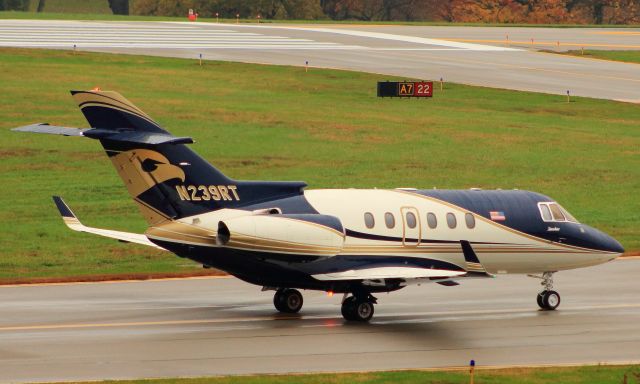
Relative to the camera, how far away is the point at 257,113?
2458 inches

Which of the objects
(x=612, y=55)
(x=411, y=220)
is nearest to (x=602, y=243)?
(x=411, y=220)

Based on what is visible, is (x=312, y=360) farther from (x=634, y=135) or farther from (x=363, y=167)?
(x=634, y=135)

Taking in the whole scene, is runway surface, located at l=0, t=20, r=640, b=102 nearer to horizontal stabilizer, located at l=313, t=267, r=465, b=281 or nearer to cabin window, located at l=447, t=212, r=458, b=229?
cabin window, located at l=447, t=212, r=458, b=229

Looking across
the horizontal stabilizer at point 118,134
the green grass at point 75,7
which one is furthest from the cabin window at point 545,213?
the green grass at point 75,7

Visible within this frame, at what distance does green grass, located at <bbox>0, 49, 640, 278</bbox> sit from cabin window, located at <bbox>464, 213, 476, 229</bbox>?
33.7ft

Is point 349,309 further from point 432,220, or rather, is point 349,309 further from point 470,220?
point 470,220

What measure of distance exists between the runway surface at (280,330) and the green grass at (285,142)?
5.35 meters

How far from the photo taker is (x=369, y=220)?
30.3 metres

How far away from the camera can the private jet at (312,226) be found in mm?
28406

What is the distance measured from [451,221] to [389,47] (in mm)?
58059

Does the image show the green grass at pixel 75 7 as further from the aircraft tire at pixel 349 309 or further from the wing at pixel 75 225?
the aircraft tire at pixel 349 309

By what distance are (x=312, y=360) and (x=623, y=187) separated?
98.3ft

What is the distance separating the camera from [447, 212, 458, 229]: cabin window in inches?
1227

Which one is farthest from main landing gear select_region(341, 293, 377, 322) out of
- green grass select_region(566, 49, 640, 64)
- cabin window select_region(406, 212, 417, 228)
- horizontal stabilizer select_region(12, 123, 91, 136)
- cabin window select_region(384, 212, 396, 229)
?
green grass select_region(566, 49, 640, 64)
